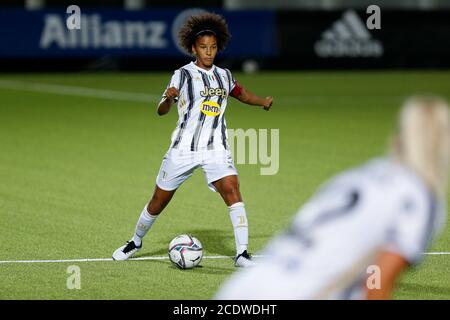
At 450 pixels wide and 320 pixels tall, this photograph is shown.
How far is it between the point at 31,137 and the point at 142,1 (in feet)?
55.5

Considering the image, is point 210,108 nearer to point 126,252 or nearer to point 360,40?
point 126,252

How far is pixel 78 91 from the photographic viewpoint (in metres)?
24.7

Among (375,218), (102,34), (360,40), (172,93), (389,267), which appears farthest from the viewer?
(360,40)

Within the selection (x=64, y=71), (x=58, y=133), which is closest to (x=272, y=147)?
(x=58, y=133)

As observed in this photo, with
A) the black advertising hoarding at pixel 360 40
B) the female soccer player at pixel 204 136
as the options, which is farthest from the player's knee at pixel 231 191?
the black advertising hoarding at pixel 360 40

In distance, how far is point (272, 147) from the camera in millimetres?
15875

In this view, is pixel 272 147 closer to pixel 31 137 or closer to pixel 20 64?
pixel 31 137

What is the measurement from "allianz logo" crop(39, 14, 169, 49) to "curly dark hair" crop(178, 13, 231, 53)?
19554 mm

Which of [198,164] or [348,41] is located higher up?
[348,41]

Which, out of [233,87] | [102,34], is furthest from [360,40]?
[233,87]

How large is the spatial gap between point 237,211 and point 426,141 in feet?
16.0

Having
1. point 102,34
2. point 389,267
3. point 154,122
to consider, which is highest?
point 102,34

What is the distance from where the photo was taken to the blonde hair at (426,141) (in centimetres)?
338

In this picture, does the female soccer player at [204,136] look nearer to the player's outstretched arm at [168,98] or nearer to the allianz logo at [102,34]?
the player's outstretched arm at [168,98]
